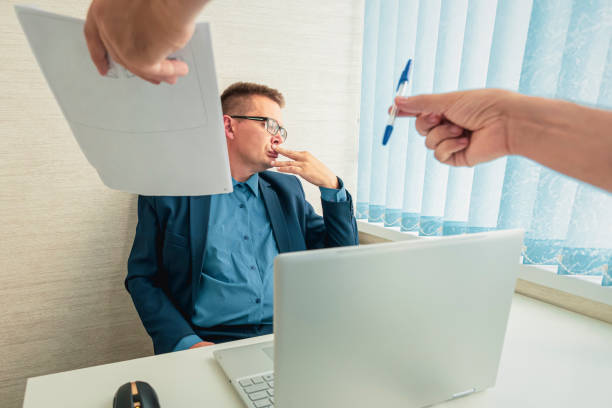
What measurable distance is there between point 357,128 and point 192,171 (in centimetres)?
134

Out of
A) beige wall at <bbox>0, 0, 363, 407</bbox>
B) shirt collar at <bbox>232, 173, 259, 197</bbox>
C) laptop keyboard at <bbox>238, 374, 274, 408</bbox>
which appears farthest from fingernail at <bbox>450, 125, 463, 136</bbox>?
beige wall at <bbox>0, 0, 363, 407</bbox>

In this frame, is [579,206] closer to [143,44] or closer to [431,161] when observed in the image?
[431,161]

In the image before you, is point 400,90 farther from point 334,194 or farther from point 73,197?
point 73,197

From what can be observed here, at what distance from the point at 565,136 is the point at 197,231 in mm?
1033

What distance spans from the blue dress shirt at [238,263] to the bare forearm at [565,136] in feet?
2.59

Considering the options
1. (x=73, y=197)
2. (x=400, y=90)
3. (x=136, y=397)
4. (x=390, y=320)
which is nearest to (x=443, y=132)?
(x=400, y=90)

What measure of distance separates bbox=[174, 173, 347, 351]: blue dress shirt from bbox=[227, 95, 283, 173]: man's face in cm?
8

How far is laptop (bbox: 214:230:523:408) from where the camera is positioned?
48 cm

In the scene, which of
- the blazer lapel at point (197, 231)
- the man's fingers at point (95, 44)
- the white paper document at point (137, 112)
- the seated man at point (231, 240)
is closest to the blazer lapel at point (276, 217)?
the seated man at point (231, 240)

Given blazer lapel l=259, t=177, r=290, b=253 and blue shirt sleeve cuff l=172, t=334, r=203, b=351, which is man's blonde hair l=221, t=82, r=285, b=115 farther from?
blue shirt sleeve cuff l=172, t=334, r=203, b=351

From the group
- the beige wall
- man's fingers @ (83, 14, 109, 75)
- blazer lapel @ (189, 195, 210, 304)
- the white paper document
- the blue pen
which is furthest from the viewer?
the beige wall

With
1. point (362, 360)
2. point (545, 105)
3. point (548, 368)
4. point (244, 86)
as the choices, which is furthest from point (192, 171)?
point (548, 368)

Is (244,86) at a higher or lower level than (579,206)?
higher

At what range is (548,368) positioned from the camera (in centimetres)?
83
